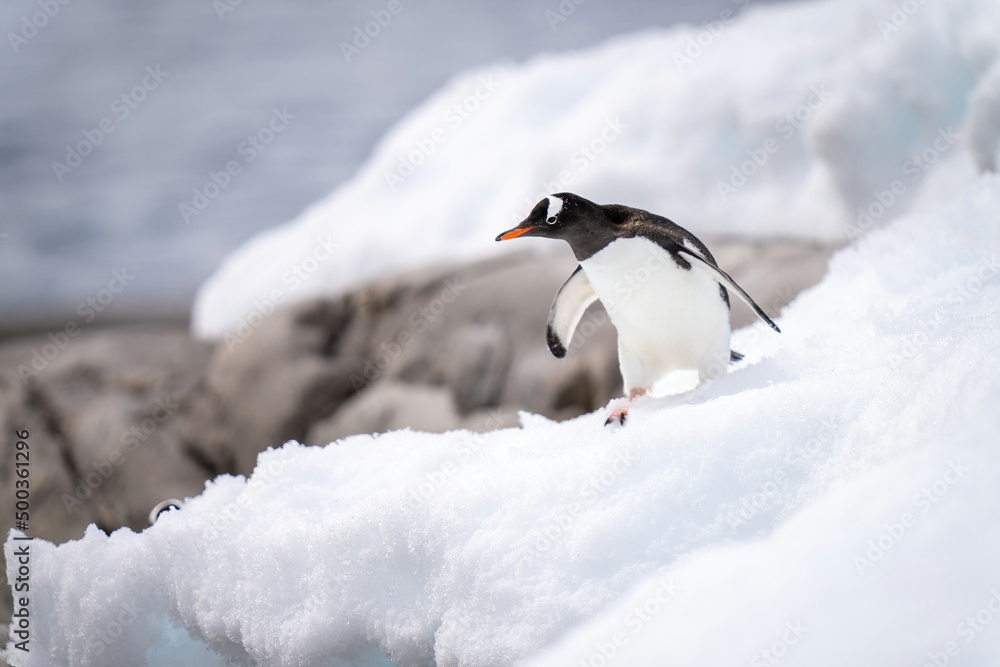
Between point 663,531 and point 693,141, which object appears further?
point 693,141

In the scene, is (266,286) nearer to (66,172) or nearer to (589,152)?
(589,152)

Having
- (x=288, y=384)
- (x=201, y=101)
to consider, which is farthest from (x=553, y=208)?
(x=201, y=101)

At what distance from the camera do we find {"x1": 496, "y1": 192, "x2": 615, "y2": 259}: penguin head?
1.53 metres

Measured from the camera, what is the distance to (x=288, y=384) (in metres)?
4.41

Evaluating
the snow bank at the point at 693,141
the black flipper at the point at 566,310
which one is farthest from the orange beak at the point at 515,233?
the snow bank at the point at 693,141

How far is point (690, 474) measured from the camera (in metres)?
1.09

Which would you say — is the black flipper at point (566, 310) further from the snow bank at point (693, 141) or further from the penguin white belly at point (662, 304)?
the snow bank at point (693, 141)

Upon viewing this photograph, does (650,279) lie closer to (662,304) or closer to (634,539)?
(662,304)

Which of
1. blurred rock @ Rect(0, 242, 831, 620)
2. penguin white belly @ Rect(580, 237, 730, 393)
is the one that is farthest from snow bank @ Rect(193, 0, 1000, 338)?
penguin white belly @ Rect(580, 237, 730, 393)

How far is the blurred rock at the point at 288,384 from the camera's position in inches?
154

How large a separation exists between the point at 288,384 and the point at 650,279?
3.23 metres

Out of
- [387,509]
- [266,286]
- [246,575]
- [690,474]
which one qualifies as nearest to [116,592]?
[246,575]

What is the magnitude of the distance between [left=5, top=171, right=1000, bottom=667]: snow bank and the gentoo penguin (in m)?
0.12

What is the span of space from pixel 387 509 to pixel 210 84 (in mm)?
12248
